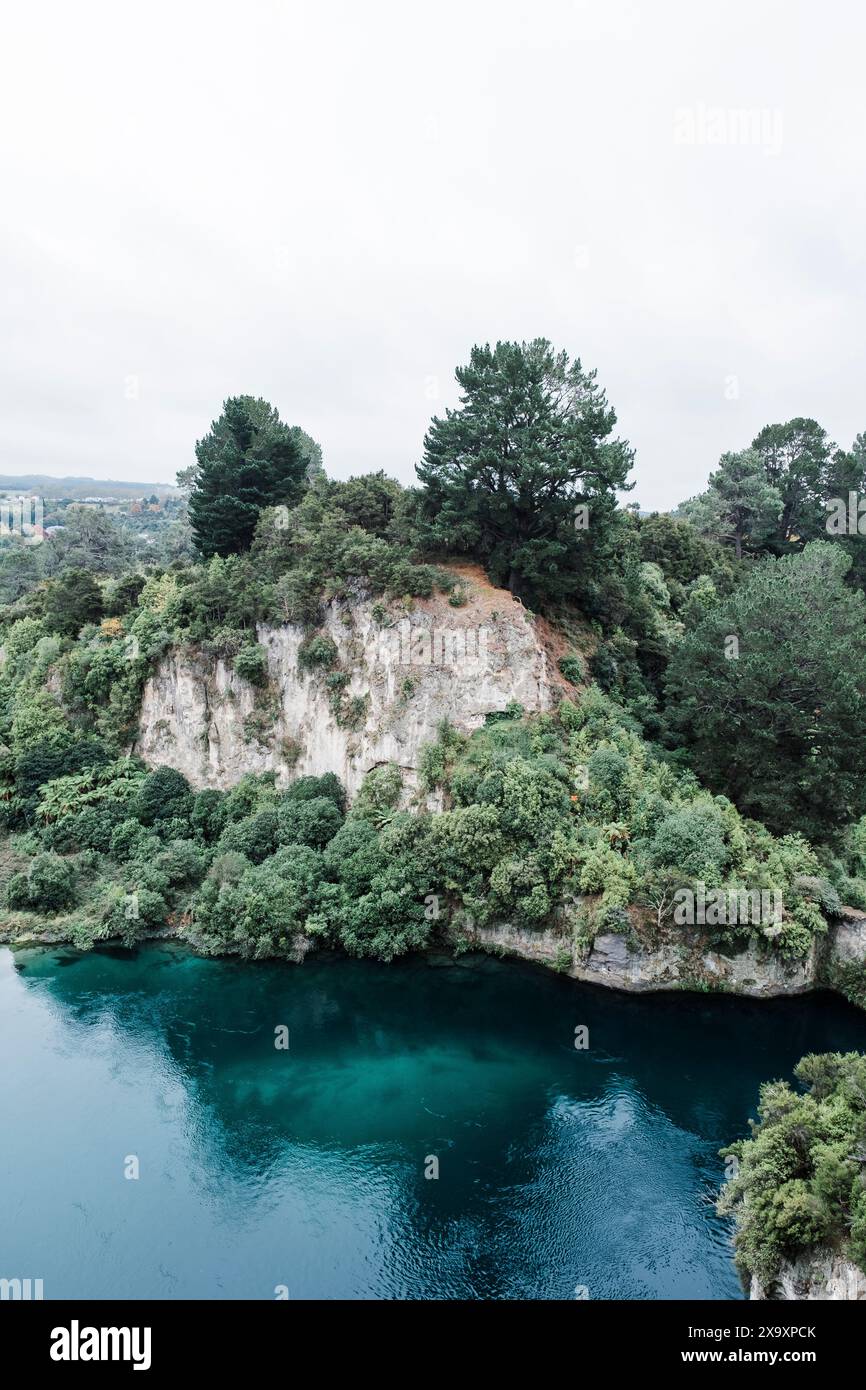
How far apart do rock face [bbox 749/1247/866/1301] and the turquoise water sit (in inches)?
47.0

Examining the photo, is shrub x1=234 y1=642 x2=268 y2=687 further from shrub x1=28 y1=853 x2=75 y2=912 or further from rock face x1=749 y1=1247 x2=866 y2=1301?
rock face x1=749 y1=1247 x2=866 y2=1301

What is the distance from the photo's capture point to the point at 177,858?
27047 mm

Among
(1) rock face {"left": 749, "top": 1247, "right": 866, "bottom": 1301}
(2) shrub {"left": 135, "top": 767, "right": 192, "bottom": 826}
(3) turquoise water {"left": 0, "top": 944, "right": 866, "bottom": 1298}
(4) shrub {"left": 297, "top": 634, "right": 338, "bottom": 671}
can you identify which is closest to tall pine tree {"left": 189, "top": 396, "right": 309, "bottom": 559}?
(4) shrub {"left": 297, "top": 634, "right": 338, "bottom": 671}

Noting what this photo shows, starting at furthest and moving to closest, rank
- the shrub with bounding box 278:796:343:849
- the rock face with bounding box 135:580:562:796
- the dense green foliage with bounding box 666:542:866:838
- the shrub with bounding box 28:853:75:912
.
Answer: the rock face with bounding box 135:580:562:796 → the shrub with bounding box 278:796:343:849 → the shrub with bounding box 28:853:75:912 → the dense green foliage with bounding box 666:542:866:838

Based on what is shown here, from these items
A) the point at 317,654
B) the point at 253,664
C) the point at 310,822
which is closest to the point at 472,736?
the point at 310,822

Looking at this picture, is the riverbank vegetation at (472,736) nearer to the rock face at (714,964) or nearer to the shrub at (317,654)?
the shrub at (317,654)

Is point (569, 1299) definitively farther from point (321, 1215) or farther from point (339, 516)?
point (339, 516)

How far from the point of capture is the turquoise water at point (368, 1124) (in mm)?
14016

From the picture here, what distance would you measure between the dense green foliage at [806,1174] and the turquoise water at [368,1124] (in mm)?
1482

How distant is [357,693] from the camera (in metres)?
29.4

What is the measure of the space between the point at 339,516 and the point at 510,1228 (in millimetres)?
25618

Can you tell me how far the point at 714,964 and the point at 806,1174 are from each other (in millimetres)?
8859

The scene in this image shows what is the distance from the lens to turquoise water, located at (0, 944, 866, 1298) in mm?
14016
